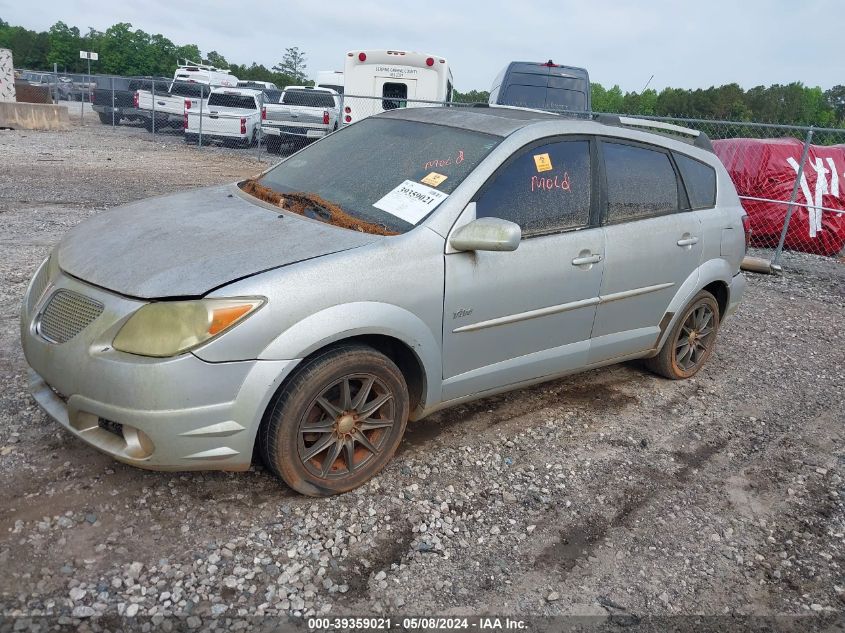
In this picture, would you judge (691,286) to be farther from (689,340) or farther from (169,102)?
(169,102)

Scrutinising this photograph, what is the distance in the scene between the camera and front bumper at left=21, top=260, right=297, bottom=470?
9.00 feet

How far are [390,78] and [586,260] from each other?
12402 mm

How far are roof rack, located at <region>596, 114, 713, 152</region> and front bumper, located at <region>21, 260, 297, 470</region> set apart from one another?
2.91 metres

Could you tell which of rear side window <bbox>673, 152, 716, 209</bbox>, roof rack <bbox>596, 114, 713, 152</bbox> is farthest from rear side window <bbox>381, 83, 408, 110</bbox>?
rear side window <bbox>673, 152, 716, 209</bbox>

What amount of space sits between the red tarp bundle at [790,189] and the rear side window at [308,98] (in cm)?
1056

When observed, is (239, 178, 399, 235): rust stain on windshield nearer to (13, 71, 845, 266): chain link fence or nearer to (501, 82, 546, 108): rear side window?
(13, 71, 845, 266): chain link fence

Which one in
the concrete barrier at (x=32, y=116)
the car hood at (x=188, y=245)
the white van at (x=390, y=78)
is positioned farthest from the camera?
the concrete barrier at (x=32, y=116)

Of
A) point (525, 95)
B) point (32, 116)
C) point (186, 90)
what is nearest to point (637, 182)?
point (525, 95)

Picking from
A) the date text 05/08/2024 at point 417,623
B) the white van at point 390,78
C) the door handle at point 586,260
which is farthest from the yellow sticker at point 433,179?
the white van at point 390,78

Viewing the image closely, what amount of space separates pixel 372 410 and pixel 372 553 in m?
0.64

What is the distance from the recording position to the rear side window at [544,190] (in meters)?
3.67

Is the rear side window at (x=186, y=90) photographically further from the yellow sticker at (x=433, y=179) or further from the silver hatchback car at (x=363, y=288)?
the yellow sticker at (x=433, y=179)

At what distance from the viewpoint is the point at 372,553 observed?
2.99m

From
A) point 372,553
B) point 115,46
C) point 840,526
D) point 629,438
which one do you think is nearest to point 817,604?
point 840,526
